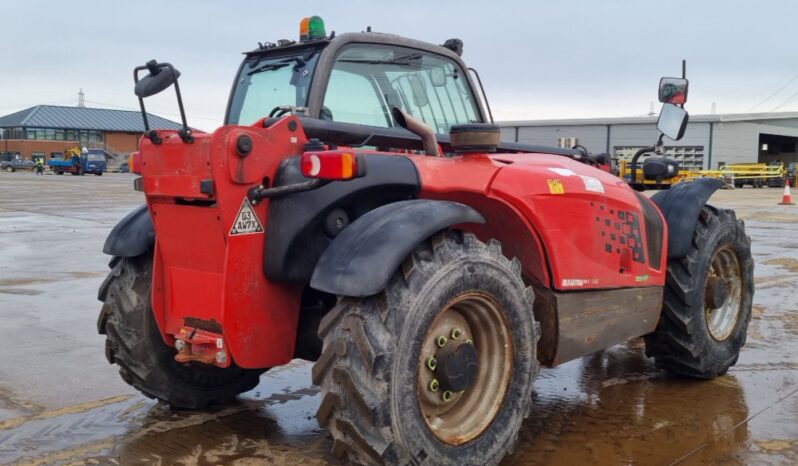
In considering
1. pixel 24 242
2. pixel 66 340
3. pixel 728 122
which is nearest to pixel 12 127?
pixel 728 122

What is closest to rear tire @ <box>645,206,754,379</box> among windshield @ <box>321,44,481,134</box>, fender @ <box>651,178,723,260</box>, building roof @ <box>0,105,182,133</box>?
fender @ <box>651,178,723,260</box>

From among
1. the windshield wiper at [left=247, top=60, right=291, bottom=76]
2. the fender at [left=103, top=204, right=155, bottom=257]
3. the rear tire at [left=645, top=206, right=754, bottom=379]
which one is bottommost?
the rear tire at [left=645, top=206, right=754, bottom=379]

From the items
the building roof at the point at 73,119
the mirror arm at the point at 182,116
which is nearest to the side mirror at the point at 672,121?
the mirror arm at the point at 182,116

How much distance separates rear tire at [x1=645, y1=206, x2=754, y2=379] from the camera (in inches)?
178

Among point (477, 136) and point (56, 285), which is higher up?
point (477, 136)

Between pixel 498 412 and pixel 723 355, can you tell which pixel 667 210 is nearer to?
pixel 723 355

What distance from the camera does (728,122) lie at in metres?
45.8

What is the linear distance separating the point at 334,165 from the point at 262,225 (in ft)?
1.50

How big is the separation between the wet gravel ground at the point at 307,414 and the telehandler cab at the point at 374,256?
12.0 inches

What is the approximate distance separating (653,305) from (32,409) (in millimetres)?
3530

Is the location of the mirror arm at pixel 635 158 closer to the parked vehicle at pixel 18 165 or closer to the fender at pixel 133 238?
the fender at pixel 133 238

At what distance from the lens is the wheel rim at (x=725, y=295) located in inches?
191

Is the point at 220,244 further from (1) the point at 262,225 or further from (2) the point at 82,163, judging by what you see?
(2) the point at 82,163

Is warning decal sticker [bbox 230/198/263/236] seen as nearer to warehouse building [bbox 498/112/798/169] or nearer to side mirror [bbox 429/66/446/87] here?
side mirror [bbox 429/66/446/87]
